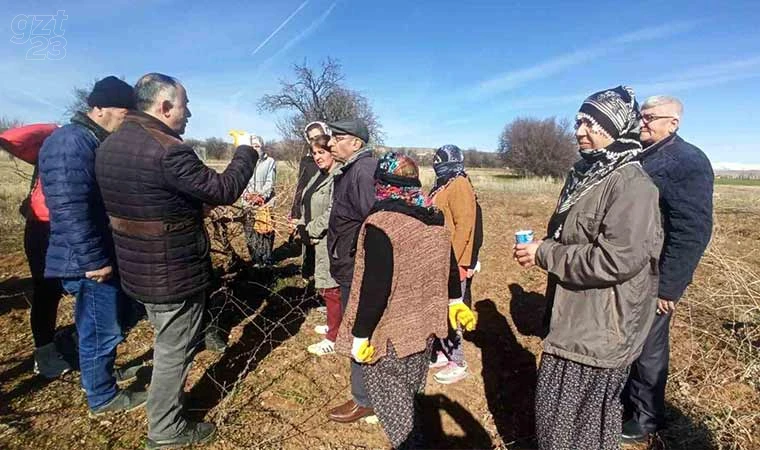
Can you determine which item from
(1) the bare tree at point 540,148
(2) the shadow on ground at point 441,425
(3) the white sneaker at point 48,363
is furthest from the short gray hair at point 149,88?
(1) the bare tree at point 540,148

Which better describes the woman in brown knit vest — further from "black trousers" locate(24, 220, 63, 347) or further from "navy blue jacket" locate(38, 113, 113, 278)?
"black trousers" locate(24, 220, 63, 347)

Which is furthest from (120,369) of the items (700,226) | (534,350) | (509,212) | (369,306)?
(509,212)

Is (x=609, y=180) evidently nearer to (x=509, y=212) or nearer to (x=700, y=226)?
(x=700, y=226)

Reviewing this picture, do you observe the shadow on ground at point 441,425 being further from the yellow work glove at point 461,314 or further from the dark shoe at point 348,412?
the yellow work glove at point 461,314

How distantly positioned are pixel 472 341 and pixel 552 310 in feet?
7.93

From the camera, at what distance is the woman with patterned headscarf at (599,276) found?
174 centimetres

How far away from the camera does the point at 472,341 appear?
14.2 feet

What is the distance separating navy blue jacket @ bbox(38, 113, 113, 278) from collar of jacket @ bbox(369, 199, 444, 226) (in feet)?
6.01

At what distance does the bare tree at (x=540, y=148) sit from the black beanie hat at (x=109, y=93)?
Answer: 155 ft

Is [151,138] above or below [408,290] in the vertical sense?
above

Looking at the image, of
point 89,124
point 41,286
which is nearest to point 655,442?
point 89,124

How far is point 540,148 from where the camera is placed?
47.9m

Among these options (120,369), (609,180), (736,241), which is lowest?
(120,369)

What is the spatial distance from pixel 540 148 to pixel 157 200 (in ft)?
167
